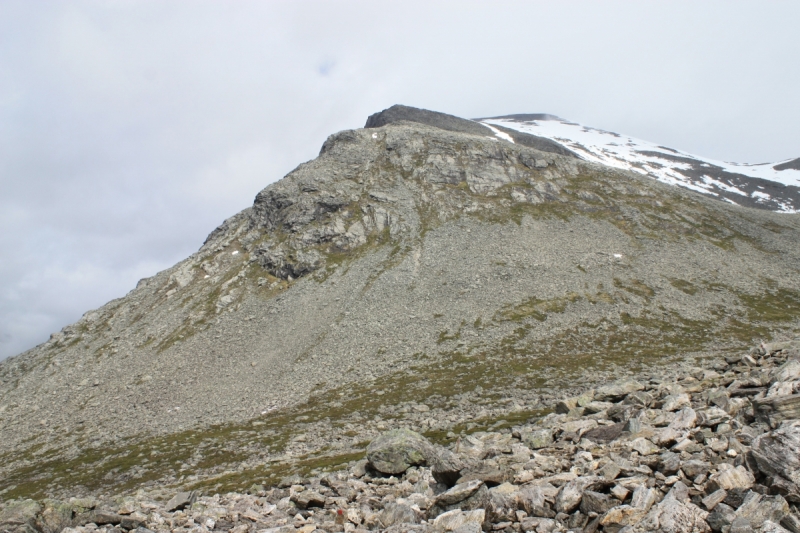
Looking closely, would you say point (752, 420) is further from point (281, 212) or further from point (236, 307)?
point (281, 212)

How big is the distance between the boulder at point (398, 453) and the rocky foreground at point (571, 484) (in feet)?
0.16

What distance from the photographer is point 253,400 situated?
Answer: 49219 mm

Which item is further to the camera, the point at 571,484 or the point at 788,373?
the point at 788,373

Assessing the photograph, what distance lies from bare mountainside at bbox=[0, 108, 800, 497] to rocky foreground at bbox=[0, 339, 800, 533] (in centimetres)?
1226

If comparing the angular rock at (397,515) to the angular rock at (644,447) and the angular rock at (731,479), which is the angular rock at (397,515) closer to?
the angular rock at (644,447)

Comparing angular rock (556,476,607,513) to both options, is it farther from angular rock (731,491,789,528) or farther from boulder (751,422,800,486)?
boulder (751,422,800,486)

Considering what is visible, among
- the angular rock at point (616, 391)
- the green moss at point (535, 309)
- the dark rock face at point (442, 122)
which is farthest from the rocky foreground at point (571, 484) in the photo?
the dark rock face at point (442, 122)

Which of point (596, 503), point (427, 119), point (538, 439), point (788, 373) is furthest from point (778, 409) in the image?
point (427, 119)

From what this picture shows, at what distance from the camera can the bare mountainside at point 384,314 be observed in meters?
41.2

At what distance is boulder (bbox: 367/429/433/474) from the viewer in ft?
63.6

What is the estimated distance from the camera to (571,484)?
12328 mm

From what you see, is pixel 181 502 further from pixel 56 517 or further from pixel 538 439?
pixel 538 439

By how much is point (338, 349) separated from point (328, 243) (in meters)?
35.7

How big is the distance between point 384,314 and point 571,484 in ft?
172
